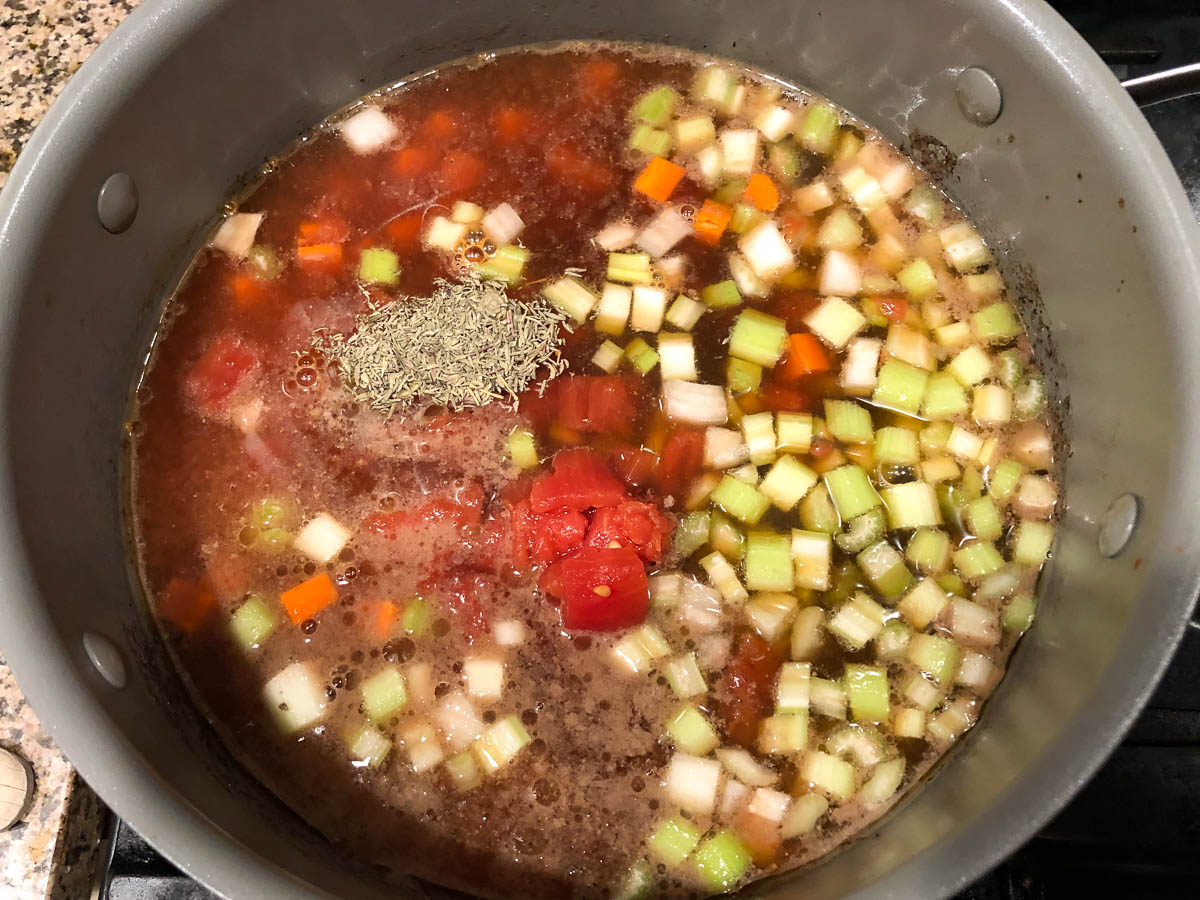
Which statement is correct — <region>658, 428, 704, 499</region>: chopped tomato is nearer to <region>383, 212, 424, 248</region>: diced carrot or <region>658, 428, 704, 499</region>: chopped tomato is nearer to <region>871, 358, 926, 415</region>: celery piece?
<region>871, 358, 926, 415</region>: celery piece

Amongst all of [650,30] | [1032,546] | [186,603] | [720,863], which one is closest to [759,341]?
[1032,546]

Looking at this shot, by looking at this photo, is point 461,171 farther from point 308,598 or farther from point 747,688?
point 747,688

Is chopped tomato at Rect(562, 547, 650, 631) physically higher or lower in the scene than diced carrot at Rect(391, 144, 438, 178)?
lower

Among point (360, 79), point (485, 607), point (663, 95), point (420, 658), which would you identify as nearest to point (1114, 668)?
point (485, 607)

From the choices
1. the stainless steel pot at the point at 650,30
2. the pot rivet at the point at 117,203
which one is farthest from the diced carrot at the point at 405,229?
the pot rivet at the point at 117,203

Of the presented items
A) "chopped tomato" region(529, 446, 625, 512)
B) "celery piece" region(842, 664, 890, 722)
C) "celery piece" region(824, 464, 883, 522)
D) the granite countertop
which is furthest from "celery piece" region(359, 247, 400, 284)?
Answer: "celery piece" region(842, 664, 890, 722)
